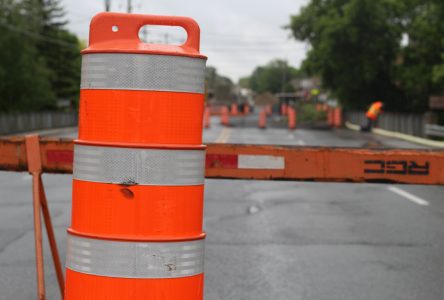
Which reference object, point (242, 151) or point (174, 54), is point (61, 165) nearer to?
point (242, 151)

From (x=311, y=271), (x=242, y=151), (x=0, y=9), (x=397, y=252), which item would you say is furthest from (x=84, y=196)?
(x=0, y=9)

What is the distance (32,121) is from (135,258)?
4629cm

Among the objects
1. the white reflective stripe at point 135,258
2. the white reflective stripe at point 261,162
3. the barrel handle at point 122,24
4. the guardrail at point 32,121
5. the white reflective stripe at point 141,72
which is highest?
the barrel handle at point 122,24

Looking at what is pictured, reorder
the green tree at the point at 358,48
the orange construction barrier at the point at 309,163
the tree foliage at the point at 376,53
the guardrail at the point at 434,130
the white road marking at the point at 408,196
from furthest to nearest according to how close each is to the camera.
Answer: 1. the green tree at the point at 358,48
2. the tree foliage at the point at 376,53
3. the guardrail at the point at 434,130
4. the white road marking at the point at 408,196
5. the orange construction barrier at the point at 309,163

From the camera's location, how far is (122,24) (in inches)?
121

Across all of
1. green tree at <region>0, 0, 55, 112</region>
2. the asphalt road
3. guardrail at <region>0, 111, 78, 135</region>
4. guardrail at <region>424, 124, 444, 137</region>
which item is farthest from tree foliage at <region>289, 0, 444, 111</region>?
the asphalt road

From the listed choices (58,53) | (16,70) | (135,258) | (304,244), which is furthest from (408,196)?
(58,53)

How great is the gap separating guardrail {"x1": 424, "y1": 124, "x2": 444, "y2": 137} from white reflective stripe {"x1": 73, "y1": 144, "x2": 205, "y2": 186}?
100 feet

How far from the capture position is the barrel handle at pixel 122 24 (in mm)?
3062

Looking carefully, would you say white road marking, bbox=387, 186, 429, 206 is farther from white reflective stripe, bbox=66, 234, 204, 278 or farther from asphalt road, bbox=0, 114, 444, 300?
white reflective stripe, bbox=66, 234, 204, 278

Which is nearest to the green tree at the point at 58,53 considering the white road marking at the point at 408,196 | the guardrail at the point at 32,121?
the guardrail at the point at 32,121

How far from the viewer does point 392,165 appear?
4906 mm

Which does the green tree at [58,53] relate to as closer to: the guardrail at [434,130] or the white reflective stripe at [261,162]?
the guardrail at [434,130]

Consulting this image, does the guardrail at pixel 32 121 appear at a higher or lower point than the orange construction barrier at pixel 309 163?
lower
